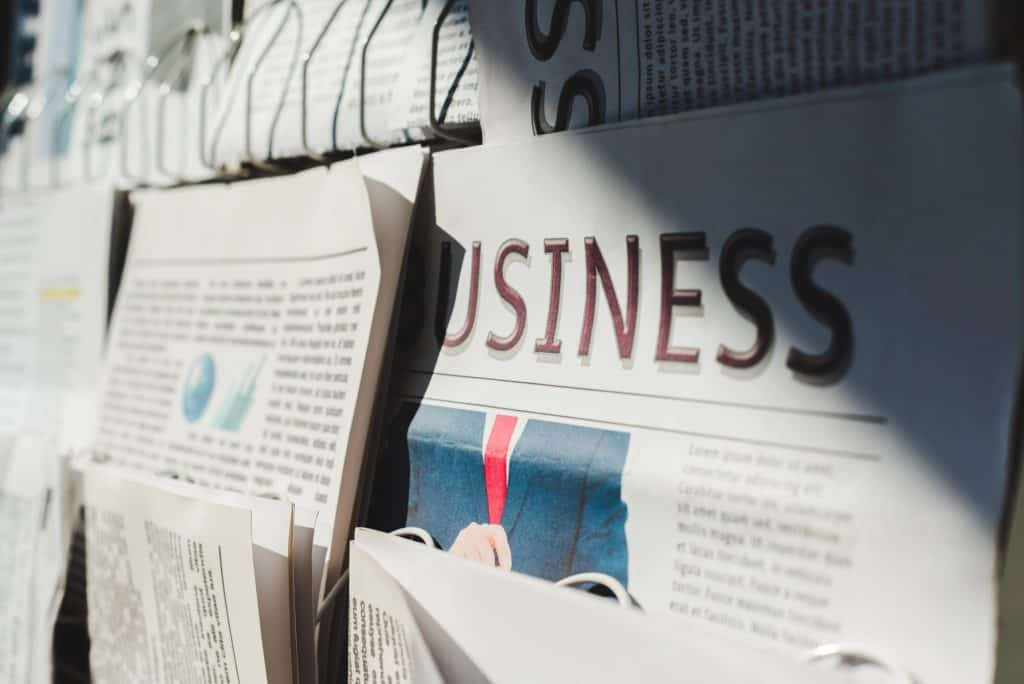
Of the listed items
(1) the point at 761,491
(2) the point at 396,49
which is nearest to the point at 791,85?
(1) the point at 761,491

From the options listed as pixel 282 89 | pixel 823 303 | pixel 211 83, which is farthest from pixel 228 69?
pixel 823 303

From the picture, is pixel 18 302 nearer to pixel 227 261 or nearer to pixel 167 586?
pixel 227 261

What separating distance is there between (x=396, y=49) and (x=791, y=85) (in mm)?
306

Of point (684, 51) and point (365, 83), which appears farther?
point (365, 83)

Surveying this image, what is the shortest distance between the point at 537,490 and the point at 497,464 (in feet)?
0.10

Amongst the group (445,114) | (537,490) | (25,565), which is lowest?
(25,565)

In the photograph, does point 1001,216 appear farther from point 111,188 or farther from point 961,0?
point 111,188

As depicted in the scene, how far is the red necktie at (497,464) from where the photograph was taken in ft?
1.52

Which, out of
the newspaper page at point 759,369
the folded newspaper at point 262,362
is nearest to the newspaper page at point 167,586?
the folded newspaper at point 262,362

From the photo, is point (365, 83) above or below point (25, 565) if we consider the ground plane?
above

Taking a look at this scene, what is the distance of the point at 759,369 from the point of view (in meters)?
0.38

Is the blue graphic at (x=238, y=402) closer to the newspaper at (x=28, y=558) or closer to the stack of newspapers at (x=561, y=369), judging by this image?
the stack of newspapers at (x=561, y=369)

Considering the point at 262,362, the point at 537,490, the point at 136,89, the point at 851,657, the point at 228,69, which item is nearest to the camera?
the point at 851,657

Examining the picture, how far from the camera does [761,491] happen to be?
0.36 metres
